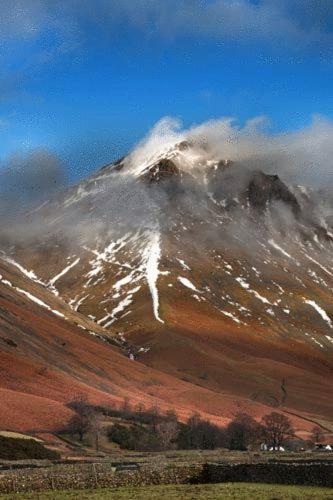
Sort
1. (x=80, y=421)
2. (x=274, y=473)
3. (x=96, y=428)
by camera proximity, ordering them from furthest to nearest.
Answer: (x=80, y=421), (x=96, y=428), (x=274, y=473)

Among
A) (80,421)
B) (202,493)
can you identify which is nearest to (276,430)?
(80,421)

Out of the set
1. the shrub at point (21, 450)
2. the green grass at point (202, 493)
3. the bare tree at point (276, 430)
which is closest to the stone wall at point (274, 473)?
the green grass at point (202, 493)

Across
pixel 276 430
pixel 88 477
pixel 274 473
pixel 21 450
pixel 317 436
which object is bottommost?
pixel 88 477

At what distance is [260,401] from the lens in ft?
544

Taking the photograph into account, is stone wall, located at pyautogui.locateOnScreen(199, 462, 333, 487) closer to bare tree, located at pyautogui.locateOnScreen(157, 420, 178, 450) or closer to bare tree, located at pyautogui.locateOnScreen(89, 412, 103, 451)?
bare tree, located at pyautogui.locateOnScreen(89, 412, 103, 451)

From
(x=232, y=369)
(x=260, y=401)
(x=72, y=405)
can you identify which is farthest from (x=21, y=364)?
(x=232, y=369)

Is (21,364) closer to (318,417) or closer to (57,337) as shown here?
(57,337)

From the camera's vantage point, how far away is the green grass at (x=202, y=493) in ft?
108

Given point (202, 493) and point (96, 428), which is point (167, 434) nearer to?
point (96, 428)

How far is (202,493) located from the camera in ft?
114

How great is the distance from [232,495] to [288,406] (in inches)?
5496

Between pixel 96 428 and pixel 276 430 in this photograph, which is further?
pixel 276 430

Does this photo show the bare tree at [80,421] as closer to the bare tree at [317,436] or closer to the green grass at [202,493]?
the bare tree at [317,436]

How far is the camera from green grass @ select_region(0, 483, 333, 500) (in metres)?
32.8
